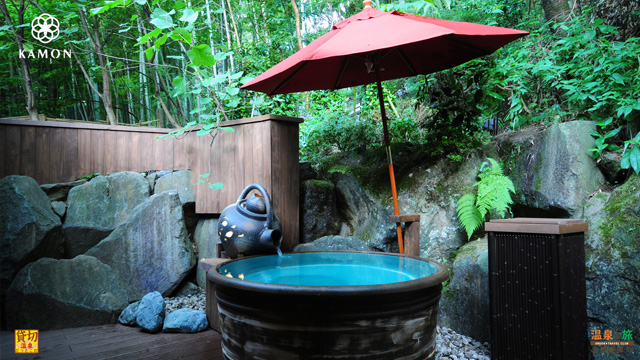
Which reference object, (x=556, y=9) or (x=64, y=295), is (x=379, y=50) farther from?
(x=64, y=295)

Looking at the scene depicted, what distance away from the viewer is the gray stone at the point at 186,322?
2.95 m

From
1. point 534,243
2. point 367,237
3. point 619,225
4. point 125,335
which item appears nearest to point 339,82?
point 367,237

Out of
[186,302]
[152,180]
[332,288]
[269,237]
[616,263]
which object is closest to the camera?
[332,288]

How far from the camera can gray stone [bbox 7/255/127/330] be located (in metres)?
2.99

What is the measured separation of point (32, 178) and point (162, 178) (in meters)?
1.24

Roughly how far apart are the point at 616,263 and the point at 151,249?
3939 mm

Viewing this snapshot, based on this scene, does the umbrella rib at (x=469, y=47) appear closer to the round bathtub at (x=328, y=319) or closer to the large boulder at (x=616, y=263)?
the large boulder at (x=616, y=263)

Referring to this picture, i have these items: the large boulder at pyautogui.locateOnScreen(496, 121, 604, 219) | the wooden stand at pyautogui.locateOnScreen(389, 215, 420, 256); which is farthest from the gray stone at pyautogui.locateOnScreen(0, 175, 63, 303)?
the large boulder at pyautogui.locateOnScreen(496, 121, 604, 219)

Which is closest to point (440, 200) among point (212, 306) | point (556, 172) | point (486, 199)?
point (486, 199)

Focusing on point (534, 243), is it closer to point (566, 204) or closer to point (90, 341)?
point (566, 204)

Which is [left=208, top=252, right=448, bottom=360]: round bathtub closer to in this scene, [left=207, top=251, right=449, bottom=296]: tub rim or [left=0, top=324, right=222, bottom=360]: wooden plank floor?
[left=207, top=251, right=449, bottom=296]: tub rim

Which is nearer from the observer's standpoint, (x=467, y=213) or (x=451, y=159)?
(x=467, y=213)

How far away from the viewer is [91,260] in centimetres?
339

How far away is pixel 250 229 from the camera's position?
9.70 feet
